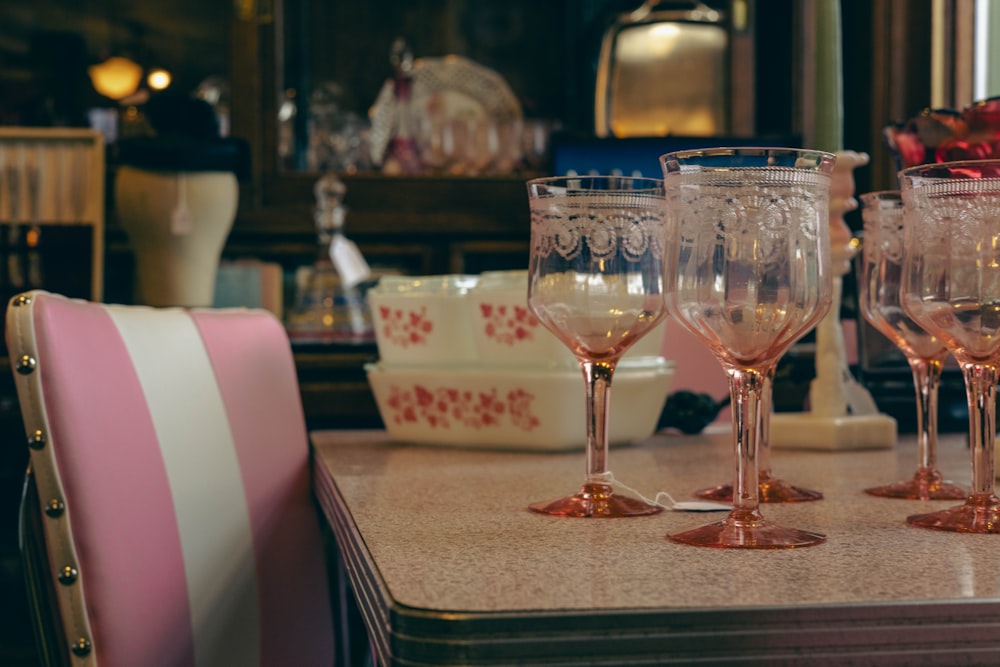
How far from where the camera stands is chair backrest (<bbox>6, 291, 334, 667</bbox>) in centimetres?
75

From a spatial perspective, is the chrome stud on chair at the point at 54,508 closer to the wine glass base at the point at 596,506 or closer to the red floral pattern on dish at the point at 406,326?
the wine glass base at the point at 596,506

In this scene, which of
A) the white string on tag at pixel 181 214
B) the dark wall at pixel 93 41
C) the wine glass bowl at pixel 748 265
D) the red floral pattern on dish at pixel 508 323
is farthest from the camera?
the dark wall at pixel 93 41

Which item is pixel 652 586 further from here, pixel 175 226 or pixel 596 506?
pixel 175 226

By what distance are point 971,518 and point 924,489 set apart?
163mm

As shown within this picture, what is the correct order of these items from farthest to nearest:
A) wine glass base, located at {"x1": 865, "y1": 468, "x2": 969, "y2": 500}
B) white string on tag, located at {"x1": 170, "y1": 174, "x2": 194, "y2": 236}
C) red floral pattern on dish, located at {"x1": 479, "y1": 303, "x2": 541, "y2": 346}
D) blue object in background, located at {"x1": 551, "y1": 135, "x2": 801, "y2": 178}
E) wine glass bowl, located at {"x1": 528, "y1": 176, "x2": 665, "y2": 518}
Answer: blue object in background, located at {"x1": 551, "y1": 135, "x2": 801, "y2": 178}, white string on tag, located at {"x1": 170, "y1": 174, "x2": 194, "y2": 236}, red floral pattern on dish, located at {"x1": 479, "y1": 303, "x2": 541, "y2": 346}, wine glass base, located at {"x1": 865, "y1": 468, "x2": 969, "y2": 500}, wine glass bowl, located at {"x1": 528, "y1": 176, "x2": 665, "y2": 518}

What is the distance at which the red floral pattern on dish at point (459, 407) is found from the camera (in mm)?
1116

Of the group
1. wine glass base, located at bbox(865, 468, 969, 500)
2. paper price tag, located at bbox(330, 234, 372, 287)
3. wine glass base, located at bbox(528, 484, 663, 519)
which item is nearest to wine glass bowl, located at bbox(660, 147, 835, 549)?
wine glass base, located at bbox(528, 484, 663, 519)

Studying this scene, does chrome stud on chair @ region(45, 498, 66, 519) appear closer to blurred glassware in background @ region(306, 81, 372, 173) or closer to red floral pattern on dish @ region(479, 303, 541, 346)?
red floral pattern on dish @ region(479, 303, 541, 346)

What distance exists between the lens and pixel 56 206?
1.98 metres

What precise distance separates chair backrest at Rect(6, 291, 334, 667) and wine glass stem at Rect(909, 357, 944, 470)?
56cm

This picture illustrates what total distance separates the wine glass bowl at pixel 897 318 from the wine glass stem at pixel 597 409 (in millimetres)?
227

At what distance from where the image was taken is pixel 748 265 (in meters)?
0.60

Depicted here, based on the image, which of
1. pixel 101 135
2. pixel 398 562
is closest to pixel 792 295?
pixel 398 562

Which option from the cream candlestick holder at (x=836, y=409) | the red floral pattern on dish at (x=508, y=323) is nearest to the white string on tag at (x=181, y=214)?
the red floral pattern on dish at (x=508, y=323)
